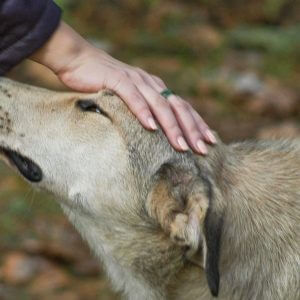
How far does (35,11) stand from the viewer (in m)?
5.46

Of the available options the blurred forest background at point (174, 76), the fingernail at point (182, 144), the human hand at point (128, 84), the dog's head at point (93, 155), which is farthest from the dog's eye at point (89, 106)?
the blurred forest background at point (174, 76)

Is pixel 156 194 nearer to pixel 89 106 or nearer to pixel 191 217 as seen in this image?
pixel 191 217

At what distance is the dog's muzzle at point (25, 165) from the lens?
5.20m

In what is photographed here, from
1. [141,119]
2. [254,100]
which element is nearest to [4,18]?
[141,119]

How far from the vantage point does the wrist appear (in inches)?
216

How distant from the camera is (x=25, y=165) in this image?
5.21 m

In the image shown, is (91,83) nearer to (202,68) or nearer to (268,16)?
(202,68)

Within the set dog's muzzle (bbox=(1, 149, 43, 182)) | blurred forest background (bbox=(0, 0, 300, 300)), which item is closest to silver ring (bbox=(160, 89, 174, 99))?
dog's muzzle (bbox=(1, 149, 43, 182))

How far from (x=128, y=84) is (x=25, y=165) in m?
0.68

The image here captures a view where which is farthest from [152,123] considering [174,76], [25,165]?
[174,76]

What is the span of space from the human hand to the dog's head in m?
0.07

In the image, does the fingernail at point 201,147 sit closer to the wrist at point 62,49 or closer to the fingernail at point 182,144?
the fingernail at point 182,144

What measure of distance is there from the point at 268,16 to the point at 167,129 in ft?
21.8

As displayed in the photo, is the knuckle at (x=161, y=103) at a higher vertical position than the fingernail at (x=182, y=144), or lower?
higher
